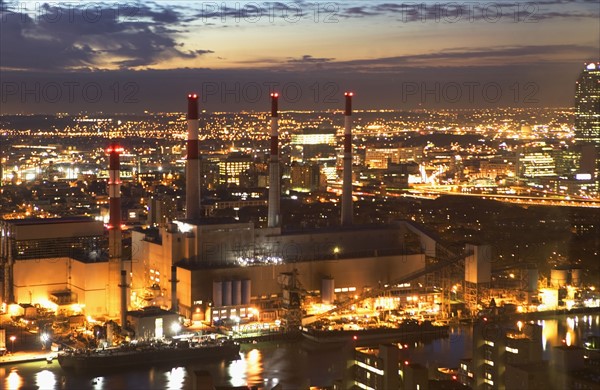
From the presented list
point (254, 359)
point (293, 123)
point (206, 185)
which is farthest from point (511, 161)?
point (254, 359)

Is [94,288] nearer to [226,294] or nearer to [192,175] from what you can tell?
[226,294]

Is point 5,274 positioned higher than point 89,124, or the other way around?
point 89,124

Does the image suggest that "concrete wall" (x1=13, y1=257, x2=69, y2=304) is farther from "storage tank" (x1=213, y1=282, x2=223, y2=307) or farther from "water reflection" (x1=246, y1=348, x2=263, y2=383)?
"water reflection" (x1=246, y1=348, x2=263, y2=383)

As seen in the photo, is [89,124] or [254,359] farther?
[89,124]

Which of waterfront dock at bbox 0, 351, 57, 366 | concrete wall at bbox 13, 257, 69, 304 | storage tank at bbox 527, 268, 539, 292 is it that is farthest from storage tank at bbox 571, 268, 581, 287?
waterfront dock at bbox 0, 351, 57, 366

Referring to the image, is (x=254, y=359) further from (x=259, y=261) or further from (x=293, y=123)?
(x=293, y=123)

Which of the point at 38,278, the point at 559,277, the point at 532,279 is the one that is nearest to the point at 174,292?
the point at 38,278
